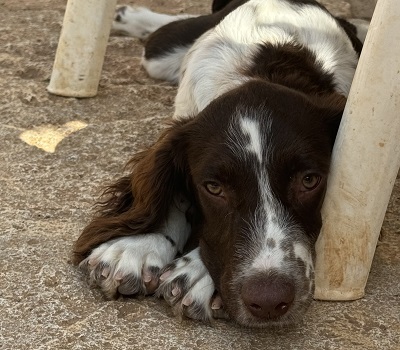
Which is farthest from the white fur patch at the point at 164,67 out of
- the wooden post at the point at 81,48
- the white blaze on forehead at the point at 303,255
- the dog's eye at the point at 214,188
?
the white blaze on forehead at the point at 303,255

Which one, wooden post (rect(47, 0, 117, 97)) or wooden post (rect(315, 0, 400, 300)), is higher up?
wooden post (rect(315, 0, 400, 300))

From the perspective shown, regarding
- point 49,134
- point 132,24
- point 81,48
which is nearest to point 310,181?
point 49,134

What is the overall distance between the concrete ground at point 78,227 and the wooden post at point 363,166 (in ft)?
0.42

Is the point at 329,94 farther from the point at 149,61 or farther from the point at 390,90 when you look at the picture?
the point at 149,61

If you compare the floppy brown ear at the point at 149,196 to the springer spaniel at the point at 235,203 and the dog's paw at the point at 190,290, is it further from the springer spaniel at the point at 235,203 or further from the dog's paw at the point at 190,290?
the dog's paw at the point at 190,290

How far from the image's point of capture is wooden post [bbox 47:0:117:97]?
16.5 feet

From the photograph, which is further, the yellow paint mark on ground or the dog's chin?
the yellow paint mark on ground

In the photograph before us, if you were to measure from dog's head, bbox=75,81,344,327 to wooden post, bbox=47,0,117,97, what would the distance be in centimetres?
167

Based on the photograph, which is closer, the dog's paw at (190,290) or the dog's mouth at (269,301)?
the dog's mouth at (269,301)

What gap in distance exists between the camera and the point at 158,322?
3.17m

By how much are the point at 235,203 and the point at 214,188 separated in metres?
0.11

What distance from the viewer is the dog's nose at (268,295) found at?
296cm

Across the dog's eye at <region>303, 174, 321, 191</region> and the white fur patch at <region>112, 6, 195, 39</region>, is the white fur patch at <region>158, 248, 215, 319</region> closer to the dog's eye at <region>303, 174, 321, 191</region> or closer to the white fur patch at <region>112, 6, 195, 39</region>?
the dog's eye at <region>303, 174, 321, 191</region>

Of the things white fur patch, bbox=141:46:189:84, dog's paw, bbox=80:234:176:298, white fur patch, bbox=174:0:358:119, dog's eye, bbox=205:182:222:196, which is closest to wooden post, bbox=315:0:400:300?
dog's eye, bbox=205:182:222:196
